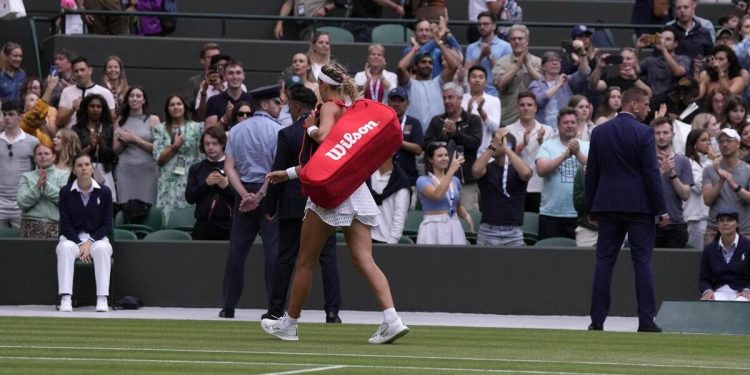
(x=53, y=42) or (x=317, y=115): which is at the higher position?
(x=317, y=115)

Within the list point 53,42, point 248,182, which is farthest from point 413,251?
point 53,42

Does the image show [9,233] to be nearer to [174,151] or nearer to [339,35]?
[174,151]

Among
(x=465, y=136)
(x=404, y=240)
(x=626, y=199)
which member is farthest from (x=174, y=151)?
(x=626, y=199)

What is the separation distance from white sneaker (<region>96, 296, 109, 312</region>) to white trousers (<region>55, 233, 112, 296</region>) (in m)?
0.04

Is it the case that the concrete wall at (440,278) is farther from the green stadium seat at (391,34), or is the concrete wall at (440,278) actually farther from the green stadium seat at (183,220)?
the green stadium seat at (391,34)

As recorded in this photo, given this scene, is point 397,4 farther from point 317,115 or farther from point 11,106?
point 317,115

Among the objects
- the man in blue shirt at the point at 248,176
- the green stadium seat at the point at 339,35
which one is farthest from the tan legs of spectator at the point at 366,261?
the green stadium seat at the point at 339,35

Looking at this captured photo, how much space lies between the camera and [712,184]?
17000mm

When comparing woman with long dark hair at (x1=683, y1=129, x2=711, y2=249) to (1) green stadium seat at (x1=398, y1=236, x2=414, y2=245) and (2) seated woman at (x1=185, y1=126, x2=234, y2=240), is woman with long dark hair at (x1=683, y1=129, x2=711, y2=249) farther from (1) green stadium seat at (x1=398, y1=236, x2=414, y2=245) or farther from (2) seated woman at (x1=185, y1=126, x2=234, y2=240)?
(2) seated woman at (x1=185, y1=126, x2=234, y2=240)

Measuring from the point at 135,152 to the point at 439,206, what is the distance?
3810 millimetres

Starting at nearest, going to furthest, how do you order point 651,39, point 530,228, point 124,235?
point 124,235 → point 530,228 → point 651,39

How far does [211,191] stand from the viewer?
Result: 17.1m

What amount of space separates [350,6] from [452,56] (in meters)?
5.08

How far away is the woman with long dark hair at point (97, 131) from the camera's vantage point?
60.9 ft
